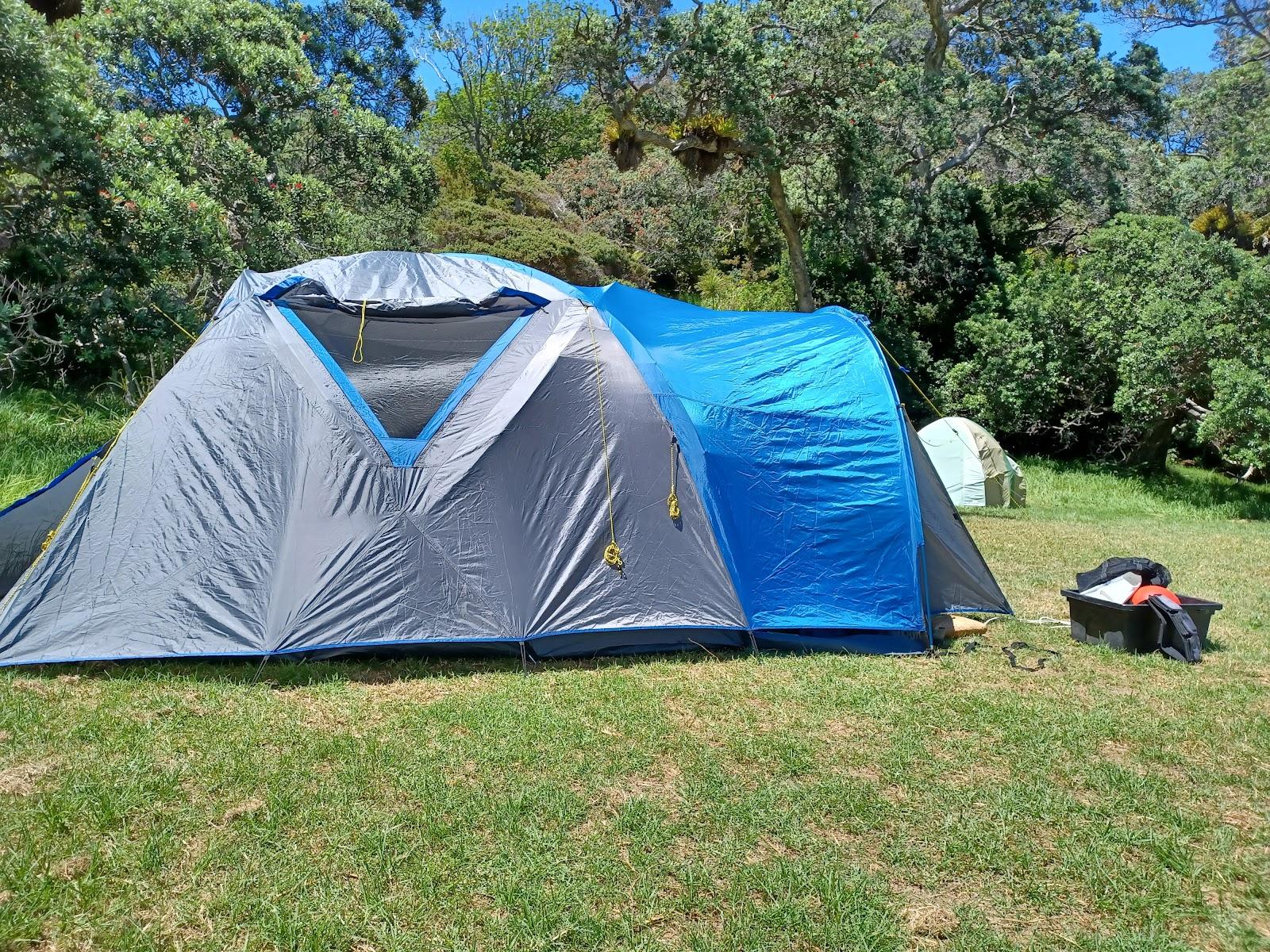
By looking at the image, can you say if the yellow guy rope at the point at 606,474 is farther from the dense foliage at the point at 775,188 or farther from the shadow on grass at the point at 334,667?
the dense foliage at the point at 775,188

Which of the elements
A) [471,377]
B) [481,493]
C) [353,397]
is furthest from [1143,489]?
[353,397]

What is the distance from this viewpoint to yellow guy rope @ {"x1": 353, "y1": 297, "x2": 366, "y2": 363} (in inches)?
212

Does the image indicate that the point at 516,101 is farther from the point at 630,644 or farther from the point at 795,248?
the point at 630,644

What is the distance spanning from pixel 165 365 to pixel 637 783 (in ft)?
28.3

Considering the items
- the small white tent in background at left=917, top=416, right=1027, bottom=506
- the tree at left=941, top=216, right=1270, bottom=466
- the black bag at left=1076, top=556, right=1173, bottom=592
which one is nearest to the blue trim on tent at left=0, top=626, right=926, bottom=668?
the black bag at left=1076, top=556, right=1173, bottom=592

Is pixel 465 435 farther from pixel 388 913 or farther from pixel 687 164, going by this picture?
pixel 687 164

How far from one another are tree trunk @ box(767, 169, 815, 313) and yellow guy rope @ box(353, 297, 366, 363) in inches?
450

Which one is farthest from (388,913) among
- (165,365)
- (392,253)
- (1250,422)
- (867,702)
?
(1250,422)

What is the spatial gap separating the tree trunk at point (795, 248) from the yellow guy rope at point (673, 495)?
36.8ft

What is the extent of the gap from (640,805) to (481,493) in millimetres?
2116

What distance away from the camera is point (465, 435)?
5.27 meters

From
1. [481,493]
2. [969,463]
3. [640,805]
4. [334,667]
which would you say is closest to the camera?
[640,805]

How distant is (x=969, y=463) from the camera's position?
1225 centimetres

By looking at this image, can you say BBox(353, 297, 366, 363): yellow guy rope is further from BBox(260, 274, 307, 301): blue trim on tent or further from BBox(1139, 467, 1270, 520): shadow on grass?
BBox(1139, 467, 1270, 520): shadow on grass
